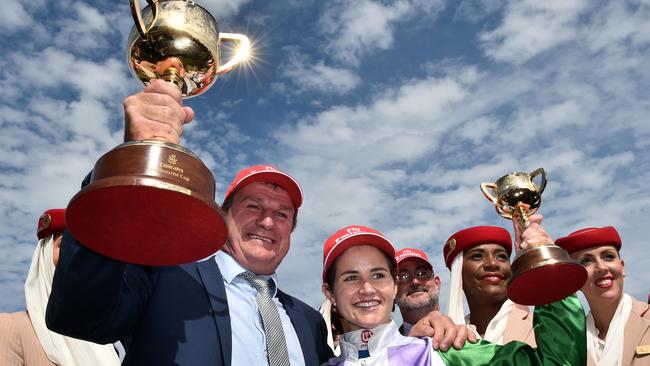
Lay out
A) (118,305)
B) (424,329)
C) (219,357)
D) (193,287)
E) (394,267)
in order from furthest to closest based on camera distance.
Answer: (394,267), (424,329), (193,287), (219,357), (118,305)

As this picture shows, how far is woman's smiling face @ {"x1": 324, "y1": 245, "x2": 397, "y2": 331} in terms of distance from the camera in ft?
13.1

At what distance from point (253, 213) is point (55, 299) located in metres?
2.15

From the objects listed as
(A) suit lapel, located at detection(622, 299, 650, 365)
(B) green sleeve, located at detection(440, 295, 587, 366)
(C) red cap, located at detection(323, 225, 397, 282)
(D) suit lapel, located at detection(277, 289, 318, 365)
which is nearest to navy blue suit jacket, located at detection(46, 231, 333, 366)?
(D) suit lapel, located at detection(277, 289, 318, 365)

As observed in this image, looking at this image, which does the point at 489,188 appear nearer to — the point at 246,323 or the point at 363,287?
the point at 363,287

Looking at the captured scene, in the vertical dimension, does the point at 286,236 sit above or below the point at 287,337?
above

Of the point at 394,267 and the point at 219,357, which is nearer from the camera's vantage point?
the point at 219,357

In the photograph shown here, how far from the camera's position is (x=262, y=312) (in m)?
3.82

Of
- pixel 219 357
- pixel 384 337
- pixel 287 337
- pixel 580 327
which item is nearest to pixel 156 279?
pixel 219 357

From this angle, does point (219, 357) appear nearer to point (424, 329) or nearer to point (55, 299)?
point (55, 299)

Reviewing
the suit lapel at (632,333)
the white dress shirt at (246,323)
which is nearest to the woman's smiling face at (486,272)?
the suit lapel at (632,333)

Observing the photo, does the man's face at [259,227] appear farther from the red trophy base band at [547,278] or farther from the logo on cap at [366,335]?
the red trophy base band at [547,278]

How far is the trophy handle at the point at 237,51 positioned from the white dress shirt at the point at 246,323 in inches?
64.0

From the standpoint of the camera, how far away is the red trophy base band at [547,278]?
12.8 feet

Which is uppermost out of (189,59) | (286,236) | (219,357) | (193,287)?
(189,59)
